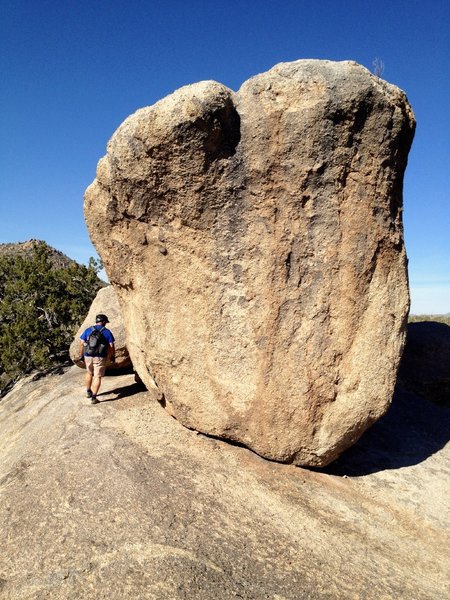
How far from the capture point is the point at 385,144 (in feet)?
14.9

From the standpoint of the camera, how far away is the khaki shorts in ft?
22.0

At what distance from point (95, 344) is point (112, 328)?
1.10m

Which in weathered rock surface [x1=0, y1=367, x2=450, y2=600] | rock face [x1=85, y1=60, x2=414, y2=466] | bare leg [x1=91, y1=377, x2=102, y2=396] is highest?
rock face [x1=85, y1=60, x2=414, y2=466]

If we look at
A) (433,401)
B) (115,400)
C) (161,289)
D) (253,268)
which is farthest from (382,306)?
(433,401)

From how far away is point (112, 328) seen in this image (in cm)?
786

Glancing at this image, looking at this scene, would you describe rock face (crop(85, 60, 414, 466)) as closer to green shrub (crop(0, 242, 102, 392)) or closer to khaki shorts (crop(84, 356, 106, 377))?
khaki shorts (crop(84, 356, 106, 377))

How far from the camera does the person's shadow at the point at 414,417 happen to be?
605 centimetres

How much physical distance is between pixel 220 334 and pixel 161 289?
925mm

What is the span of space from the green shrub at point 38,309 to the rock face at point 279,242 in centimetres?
640

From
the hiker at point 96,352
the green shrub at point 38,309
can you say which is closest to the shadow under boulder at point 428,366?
the hiker at point 96,352

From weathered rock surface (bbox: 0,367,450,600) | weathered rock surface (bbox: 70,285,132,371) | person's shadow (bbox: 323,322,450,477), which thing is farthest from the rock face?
weathered rock surface (bbox: 70,285,132,371)

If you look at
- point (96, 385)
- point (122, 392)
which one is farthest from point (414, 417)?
point (96, 385)

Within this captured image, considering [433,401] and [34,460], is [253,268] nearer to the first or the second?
[34,460]

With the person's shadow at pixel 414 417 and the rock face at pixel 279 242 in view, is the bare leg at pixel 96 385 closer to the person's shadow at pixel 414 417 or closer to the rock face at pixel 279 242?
the rock face at pixel 279 242
